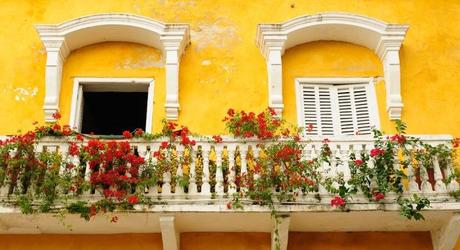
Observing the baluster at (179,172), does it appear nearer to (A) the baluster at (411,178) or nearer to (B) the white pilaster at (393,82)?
(A) the baluster at (411,178)

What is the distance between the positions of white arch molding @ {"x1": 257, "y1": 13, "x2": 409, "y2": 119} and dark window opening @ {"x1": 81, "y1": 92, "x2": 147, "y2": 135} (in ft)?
8.58

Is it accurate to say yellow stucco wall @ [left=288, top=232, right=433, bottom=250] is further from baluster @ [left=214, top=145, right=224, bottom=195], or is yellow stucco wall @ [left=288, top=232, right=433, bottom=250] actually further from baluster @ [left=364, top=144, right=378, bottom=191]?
baluster @ [left=214, top=145, right=224, bottom=195]

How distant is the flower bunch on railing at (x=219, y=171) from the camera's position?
1079cm

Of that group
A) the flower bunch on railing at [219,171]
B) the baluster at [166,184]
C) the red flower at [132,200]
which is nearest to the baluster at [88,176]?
the flower bunch on railing at [219,171]

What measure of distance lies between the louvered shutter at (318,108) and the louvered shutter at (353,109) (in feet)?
0.66

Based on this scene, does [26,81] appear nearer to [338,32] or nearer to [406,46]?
[338,32]

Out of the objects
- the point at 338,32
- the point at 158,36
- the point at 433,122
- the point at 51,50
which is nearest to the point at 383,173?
the point at 433,122

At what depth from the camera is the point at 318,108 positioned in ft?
43.8

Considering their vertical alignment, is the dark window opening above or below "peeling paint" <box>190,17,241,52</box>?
below

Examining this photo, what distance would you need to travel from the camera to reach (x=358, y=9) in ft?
46.7

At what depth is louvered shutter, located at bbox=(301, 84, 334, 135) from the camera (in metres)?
13.2

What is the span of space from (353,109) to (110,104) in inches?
195

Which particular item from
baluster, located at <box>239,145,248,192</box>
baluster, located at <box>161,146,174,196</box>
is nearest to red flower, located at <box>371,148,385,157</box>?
baluster, located at <box>239,145,248,192</box>

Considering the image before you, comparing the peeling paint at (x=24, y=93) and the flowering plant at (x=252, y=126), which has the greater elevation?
the peeling paint at (x=24, y=93)
